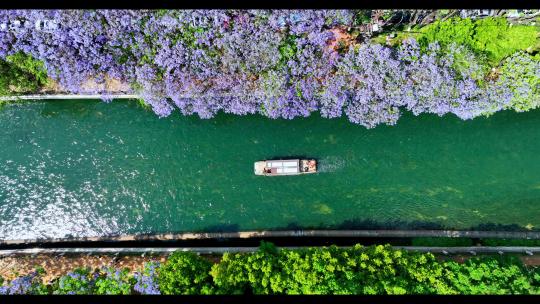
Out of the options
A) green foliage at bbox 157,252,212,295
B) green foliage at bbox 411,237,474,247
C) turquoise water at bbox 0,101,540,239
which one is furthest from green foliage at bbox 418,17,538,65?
green foliage at bbox 157,252,212,295

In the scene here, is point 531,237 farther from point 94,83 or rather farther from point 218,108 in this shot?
point 94,83

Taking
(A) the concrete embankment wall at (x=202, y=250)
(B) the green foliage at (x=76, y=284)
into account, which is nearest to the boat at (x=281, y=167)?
(A) the concrete embankment wall at (x=202, y=250)

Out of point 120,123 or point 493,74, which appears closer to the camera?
point 493,74

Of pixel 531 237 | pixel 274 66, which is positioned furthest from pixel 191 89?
pixel 531 237

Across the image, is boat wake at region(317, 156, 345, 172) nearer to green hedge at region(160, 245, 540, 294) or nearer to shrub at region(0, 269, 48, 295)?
green hedge at region(160, 245, 540, 294)

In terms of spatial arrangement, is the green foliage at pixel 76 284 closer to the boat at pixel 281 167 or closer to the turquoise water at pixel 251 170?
the turquoise water at pixel 251 170

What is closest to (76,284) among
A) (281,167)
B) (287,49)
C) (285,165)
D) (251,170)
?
(251,170)
